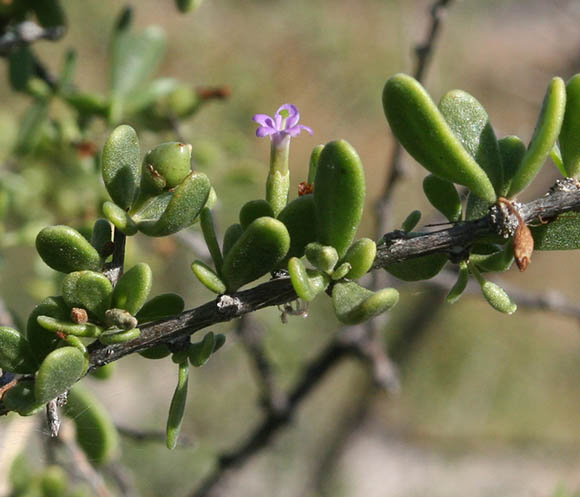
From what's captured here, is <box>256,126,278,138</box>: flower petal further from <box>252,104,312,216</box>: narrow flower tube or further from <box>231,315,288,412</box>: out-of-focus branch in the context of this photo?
<box>231,315,288,412</box>: out-of-focus branch

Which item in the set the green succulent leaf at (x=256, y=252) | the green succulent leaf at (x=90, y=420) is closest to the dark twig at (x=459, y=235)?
the green succulent leaf at (x=256, y=252)

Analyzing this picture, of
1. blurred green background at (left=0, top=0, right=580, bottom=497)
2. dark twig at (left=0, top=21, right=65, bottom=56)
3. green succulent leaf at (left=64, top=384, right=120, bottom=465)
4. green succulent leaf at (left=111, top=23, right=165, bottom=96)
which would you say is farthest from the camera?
blurred green background at (left=0, top=0, right=580, bottom=497)

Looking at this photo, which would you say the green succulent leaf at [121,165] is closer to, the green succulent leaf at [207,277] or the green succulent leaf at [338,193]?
the green succulent leaf at [207,277]

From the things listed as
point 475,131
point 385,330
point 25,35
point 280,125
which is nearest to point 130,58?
point 25,35

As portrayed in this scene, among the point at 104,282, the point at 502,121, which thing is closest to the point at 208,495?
the point at 104,282

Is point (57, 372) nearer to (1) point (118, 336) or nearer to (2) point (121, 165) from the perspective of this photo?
(1) point (118, 336)

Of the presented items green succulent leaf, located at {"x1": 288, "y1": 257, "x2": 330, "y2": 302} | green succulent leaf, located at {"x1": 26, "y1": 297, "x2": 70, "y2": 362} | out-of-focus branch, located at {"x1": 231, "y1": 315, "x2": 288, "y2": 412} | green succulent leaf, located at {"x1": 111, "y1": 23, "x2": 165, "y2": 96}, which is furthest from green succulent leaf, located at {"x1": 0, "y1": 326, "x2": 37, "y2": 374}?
out-of-focus branch, located at {"x1": 231, "y1": 315, "x2": 288, "y2": 412}
